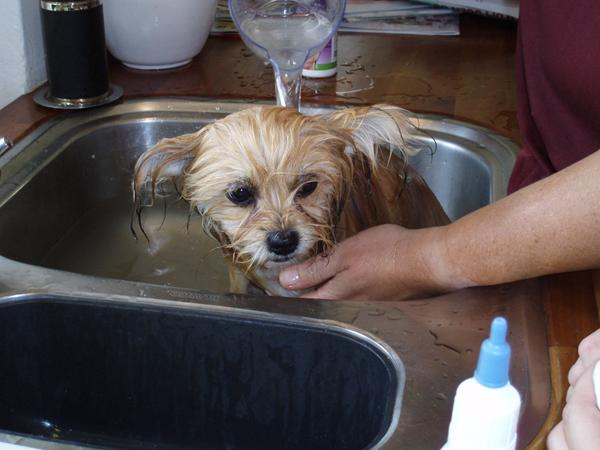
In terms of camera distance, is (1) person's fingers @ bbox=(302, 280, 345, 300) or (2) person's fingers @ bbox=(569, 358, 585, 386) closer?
(2) person's fingers @ bbox=(569, 358, 585, 386)

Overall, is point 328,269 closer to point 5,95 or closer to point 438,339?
point 438,339

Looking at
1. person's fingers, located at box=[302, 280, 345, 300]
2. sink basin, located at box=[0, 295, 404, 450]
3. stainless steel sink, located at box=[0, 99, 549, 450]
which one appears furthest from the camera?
person's fingers, located at box=[302, 280, 345, 300]

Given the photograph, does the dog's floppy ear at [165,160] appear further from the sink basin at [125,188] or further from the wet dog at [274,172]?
the sink basin at [125,188]

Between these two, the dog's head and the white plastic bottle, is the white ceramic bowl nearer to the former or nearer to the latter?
the dog's head

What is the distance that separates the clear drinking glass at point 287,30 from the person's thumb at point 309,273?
0.37 meters

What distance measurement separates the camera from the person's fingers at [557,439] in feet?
2.43

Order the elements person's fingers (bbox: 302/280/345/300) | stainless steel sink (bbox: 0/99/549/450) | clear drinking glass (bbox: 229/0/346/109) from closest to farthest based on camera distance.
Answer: stainless steel sink (bbox: 0/99/549/450) → person's fingers (bbox: 302/280/345/300) → clear drinking glass (bbox: 229/0/346/109)

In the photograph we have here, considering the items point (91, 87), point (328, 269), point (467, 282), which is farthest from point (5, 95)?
point (467, 282)

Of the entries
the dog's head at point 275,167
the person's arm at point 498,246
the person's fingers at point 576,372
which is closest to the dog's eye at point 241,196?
the dog's head at point 275,167

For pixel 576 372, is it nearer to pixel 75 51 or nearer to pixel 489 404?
pixel 489 404

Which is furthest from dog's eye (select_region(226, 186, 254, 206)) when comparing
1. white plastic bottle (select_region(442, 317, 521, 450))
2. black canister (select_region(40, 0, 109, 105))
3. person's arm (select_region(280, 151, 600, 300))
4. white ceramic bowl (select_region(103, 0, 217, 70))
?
white plastic bottle (select_region(442, 317, 521, 450))

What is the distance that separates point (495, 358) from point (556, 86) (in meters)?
0.77

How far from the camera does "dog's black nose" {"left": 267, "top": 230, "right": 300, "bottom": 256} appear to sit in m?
1.35

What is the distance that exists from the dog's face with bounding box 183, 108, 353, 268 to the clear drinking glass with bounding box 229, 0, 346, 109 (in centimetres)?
23
